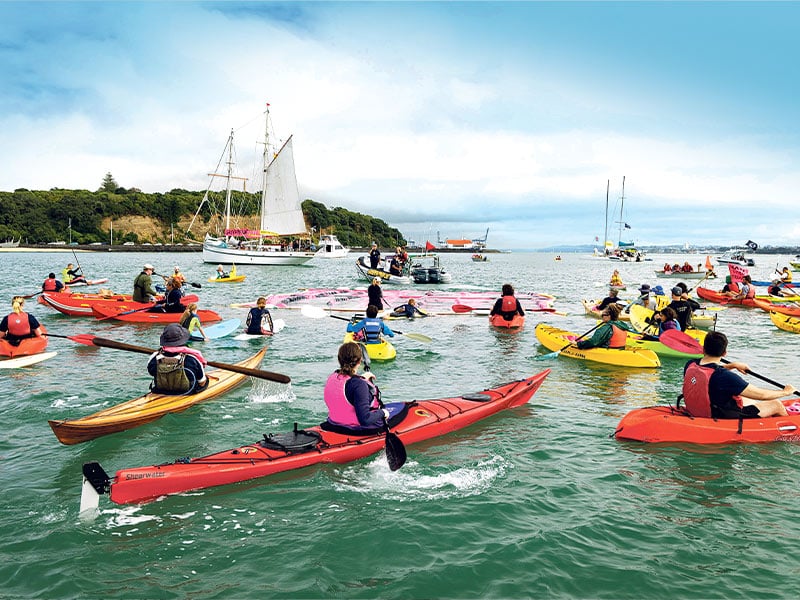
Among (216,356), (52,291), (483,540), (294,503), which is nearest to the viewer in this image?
(483,540)

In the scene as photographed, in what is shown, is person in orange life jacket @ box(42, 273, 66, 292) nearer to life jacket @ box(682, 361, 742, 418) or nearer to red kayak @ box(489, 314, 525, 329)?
red kayak @ box(489, 314, 525, 329)

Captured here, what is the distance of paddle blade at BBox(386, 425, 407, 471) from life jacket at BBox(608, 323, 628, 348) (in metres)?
8.62

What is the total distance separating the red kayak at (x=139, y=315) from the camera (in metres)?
19.5

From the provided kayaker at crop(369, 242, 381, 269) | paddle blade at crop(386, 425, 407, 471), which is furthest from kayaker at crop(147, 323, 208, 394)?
kayaker at crop(369, 242, 381, 269)

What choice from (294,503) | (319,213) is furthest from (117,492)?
(319,213)

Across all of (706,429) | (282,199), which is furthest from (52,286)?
(282,199)

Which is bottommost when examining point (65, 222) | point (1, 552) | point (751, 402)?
point (1, 552)

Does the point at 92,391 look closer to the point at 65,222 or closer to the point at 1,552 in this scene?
the point at 1,552

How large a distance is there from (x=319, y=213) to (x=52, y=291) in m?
143

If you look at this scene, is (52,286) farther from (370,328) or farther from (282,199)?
(282,199)

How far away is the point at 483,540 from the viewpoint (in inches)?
223

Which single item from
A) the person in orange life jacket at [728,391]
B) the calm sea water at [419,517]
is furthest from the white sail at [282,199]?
the person in orange life jacket at [728,391]

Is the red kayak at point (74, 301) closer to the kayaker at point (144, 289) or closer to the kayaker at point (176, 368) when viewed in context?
the kayaker at point (144, 289)

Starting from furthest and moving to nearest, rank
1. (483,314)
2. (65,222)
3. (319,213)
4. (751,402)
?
1. (319,213)
2. (65,222)
3. (483,314)
4. (751,402)
